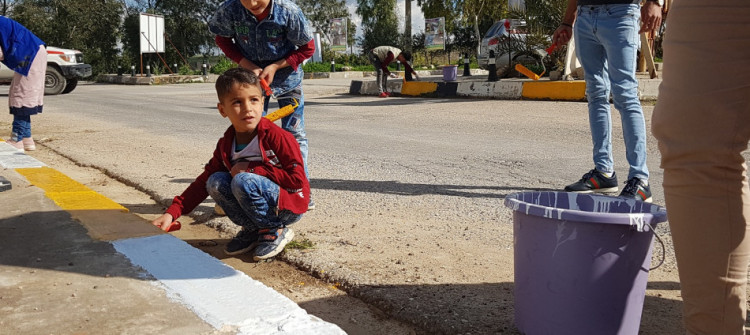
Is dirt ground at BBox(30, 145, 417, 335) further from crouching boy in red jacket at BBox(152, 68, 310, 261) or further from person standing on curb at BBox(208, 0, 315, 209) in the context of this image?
person standing on curb at BBox(208, 0, 315, 209)

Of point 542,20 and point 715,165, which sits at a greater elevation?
point 542,20

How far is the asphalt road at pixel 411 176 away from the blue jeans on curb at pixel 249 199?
0.19 m

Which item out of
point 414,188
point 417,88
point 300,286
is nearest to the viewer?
point 300,286

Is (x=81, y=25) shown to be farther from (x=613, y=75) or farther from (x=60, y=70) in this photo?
(x=613, y=75)

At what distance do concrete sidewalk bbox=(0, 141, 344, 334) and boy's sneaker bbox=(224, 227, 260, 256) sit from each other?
0.25 meters

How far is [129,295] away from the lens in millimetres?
2303

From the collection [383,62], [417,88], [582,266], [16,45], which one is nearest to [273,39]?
[582,266]

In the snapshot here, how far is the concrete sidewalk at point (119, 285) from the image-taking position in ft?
6.72

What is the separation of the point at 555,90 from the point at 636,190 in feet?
24.7

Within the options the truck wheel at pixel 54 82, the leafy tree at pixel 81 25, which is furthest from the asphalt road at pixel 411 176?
the leafy tree at pixel 81 25

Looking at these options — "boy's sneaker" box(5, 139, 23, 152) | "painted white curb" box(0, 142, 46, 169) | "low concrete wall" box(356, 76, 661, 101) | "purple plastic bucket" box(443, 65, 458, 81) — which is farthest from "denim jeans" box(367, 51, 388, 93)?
"painted white curb" box(0, 142, 46, 169)

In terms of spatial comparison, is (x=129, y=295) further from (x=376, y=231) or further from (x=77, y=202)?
(x=77, y=202)

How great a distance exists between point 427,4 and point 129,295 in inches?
1415

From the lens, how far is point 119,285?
240 centimetres
